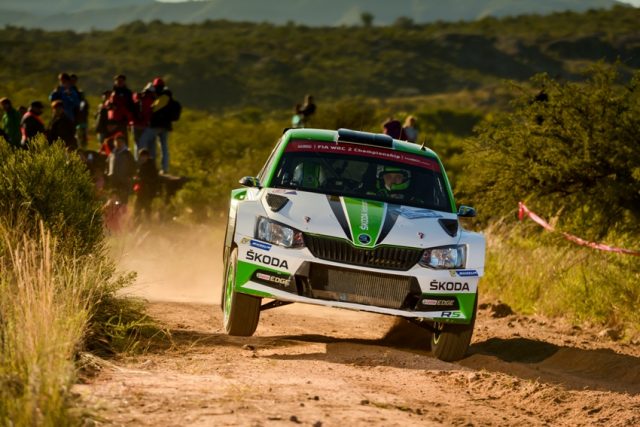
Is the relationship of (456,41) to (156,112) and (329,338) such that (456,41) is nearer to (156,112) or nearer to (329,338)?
(156,112)

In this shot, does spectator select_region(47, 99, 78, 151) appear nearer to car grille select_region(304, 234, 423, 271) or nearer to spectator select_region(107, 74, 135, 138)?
spectator select_region(107, 74, 135, 138)

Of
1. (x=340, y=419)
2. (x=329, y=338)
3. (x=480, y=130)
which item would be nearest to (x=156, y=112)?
(x=480, y=130)

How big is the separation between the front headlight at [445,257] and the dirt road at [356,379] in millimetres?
777

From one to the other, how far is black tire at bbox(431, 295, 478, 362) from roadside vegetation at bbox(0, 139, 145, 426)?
8.24ft

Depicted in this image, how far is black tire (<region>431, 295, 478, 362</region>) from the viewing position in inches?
412

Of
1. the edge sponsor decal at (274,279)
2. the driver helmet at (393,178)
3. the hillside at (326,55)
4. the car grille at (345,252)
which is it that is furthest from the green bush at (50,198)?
the hillside at (326,55)

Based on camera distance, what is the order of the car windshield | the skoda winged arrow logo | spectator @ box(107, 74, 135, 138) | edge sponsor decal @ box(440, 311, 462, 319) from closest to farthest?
the skoda winged arrow logo < edge sponsor decal @ box(440, 311, 462, 319) < the car windshield < spectator @ box(107, 74, 135, 138)

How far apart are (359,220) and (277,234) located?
67 cm

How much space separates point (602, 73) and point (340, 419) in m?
8.77

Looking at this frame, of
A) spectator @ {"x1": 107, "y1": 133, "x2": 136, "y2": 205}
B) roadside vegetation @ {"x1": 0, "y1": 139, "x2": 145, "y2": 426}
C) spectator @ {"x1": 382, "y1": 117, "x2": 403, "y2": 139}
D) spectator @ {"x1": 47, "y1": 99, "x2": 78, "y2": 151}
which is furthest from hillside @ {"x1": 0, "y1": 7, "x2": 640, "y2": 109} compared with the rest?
roadside vegetation @ {"x1": 0, "y1": 139, "x2": 145, "y2": 426}

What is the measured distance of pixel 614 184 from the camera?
1466 centimetres

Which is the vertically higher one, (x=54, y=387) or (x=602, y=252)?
(x=54, y=387)

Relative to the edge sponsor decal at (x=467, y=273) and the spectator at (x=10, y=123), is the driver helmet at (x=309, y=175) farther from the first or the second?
the spectator at (x=10, y=123)

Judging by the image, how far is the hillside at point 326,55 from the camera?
9650 centimetres
